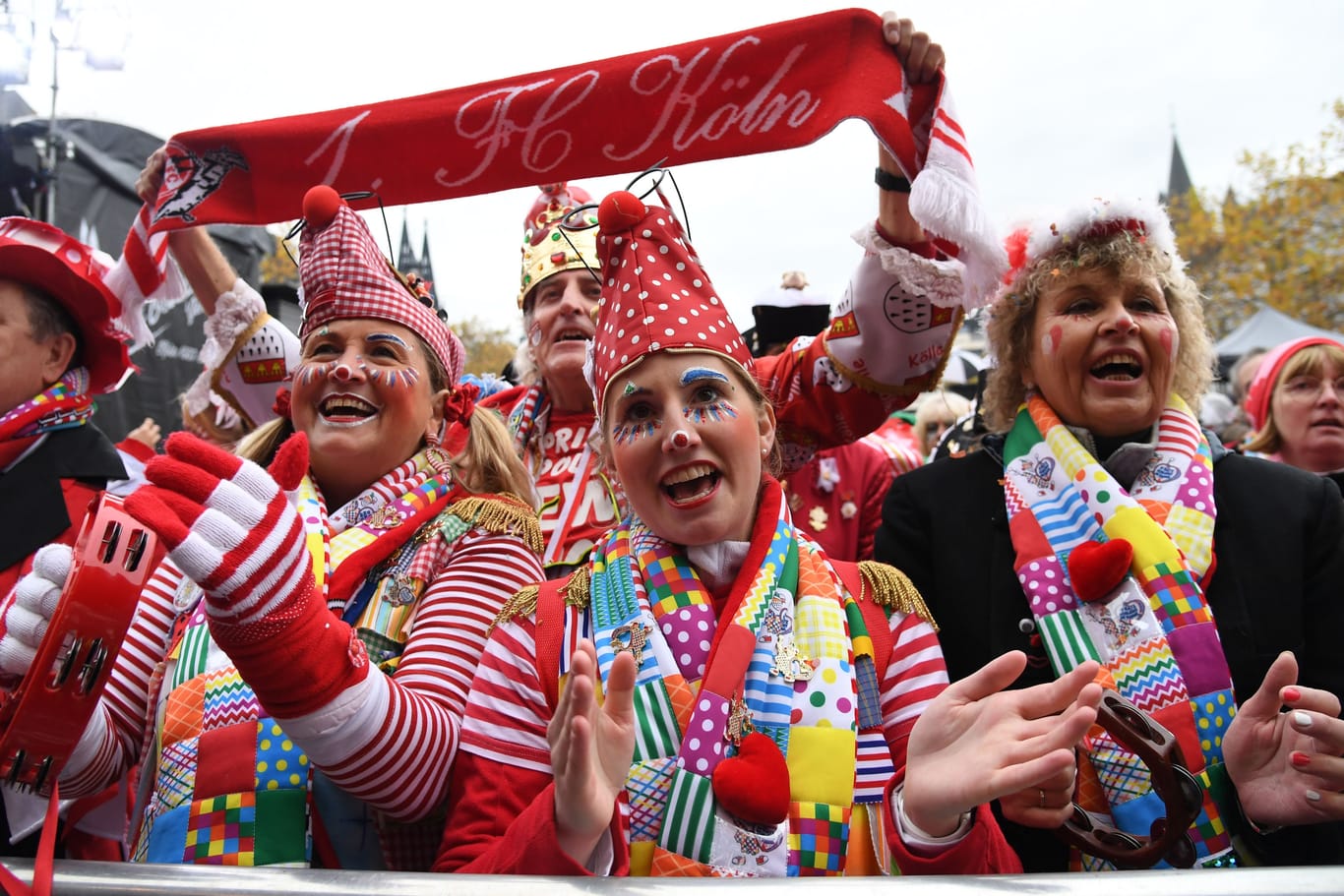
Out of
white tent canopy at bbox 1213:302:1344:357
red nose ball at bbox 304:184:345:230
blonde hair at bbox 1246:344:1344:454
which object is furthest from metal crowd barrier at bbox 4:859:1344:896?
white tent canopy at bbox 1213:302:1344:357

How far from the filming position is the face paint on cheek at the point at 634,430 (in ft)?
6.65

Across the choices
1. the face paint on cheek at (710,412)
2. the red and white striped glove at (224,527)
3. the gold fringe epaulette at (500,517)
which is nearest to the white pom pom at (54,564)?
the red and white striped glove at (224,527)

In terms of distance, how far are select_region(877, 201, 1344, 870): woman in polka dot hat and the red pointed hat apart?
781 millimetres

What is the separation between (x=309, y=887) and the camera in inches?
48.8

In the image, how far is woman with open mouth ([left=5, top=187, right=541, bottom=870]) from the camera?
1581mm

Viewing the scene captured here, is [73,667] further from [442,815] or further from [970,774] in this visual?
[970,774]

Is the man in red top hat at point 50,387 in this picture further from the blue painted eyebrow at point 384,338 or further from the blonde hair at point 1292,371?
the blonde hair at point 1292,371

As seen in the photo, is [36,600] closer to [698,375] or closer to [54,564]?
[54,564]

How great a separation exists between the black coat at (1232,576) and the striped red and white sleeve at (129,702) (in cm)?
174

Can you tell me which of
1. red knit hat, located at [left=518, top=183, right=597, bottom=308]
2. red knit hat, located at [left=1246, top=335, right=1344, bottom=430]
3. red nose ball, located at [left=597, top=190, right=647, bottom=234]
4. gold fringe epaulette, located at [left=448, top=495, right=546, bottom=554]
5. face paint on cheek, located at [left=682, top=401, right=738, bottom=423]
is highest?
red knit hat, located at [left=518, top=183, right=597, bottom=308]

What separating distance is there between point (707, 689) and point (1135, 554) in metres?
1.05

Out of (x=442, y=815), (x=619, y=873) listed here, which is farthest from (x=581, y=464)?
(x=619, y=873)

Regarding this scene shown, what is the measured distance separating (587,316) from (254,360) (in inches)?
43.8

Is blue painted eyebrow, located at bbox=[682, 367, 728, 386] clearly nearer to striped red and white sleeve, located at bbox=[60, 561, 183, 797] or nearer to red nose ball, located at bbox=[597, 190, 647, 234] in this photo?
red nose ball, located at bbox=[597, 190, 647, 234]
